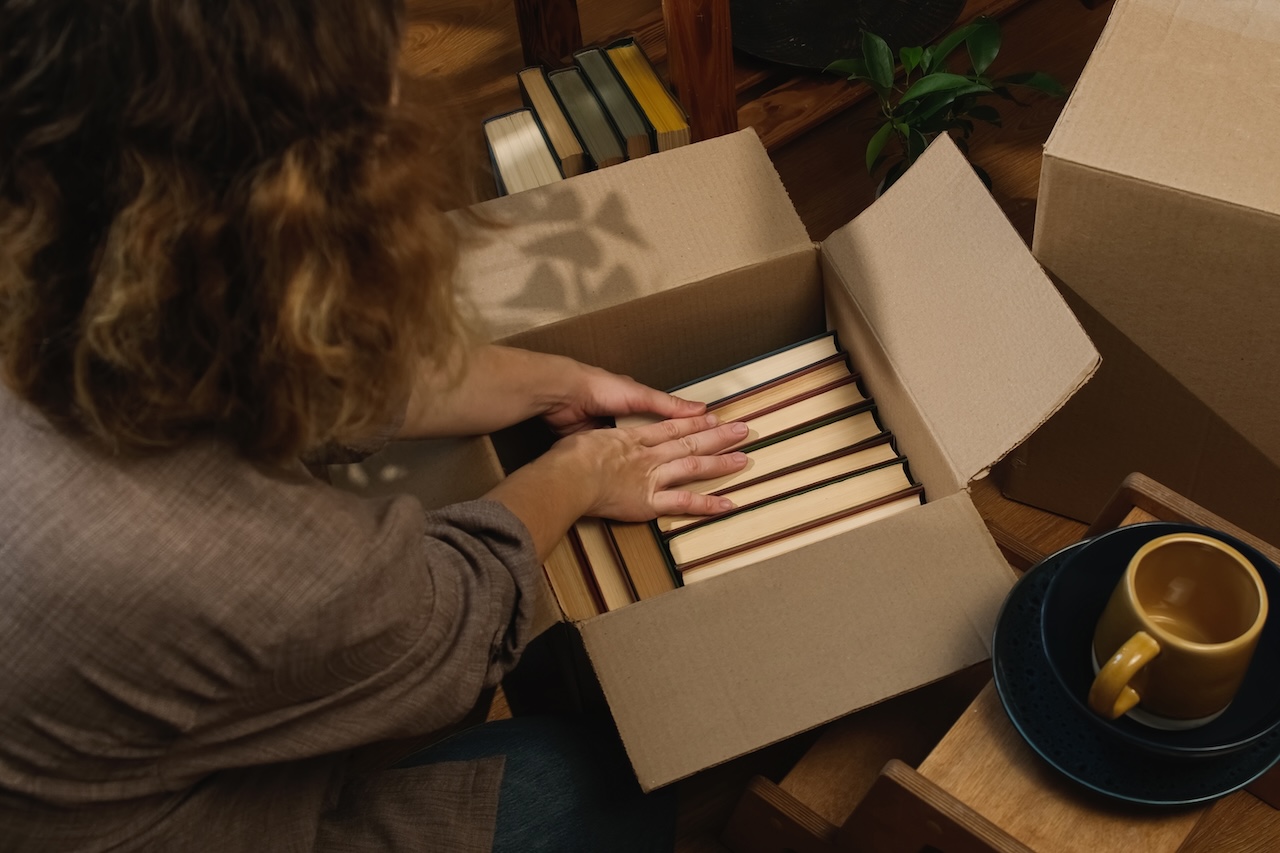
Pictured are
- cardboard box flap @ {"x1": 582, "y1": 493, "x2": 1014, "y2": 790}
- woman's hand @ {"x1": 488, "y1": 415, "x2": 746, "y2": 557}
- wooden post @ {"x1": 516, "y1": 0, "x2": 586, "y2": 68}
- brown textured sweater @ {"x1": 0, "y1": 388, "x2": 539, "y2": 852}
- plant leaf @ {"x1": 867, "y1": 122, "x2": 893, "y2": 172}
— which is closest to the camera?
brown textured sweater @ {"x1": 0, "y1": 388, "x2": 539, "y2": 852}

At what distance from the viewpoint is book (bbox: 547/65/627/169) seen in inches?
50.5

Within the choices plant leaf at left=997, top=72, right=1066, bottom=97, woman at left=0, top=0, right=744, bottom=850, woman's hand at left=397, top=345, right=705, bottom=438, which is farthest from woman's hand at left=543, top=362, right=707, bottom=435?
plant leaf at left=997, top=72, right=1066, bottom=97

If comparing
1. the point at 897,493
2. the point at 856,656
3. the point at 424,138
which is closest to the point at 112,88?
the point at 424,138

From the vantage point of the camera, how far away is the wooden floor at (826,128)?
1262 mm

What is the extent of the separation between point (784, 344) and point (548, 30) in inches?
26.8

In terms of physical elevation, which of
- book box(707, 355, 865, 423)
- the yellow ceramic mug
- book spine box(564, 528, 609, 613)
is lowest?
book spine box(564, 528, 609, 613)

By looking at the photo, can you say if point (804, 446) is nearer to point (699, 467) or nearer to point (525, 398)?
point (699, 467)

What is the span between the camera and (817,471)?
1055 millimetres

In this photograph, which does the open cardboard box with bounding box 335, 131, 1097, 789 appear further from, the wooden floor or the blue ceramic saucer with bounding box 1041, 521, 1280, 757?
the wooden floor

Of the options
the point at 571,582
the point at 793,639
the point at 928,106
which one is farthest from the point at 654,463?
the point at 928,106

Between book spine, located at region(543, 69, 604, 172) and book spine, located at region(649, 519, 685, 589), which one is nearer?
book spine, located at region(649, 519, 685, 589)

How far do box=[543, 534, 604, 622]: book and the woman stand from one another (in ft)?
0.42

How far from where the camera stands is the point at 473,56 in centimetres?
196

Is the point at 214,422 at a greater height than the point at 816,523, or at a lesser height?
greater
